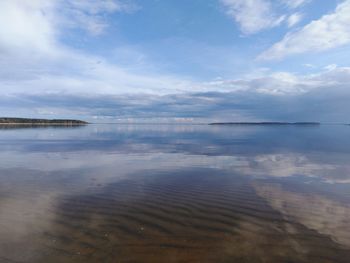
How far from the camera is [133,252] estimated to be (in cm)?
705

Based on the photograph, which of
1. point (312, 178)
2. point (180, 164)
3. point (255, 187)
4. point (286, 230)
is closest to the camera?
point (286, 230)

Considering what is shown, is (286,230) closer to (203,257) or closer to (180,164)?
(203,257)

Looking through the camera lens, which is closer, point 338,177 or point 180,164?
point 338,177

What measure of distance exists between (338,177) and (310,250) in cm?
1168

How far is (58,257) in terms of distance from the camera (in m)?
6.75

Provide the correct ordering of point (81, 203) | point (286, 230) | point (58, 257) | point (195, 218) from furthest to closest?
point (81, 203), point (195, 218), point (286, 230), point (58, 257)

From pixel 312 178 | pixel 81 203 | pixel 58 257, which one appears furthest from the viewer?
pixel 312 178

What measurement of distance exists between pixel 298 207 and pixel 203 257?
5.93m

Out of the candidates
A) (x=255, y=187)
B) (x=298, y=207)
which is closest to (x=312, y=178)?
(x=255, y=187)

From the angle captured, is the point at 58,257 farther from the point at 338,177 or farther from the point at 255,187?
the point at 338,177

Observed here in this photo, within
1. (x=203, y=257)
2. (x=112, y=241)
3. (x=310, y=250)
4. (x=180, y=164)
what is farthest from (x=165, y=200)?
(x=180, y=164)

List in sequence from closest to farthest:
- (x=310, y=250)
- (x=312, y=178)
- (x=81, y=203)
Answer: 1. (x=310, y=250)
2. (x=81, y=203)
3. (x=312, y=178)

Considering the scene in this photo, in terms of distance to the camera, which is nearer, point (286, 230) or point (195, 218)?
point (286, 230)

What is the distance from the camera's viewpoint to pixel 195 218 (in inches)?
379
